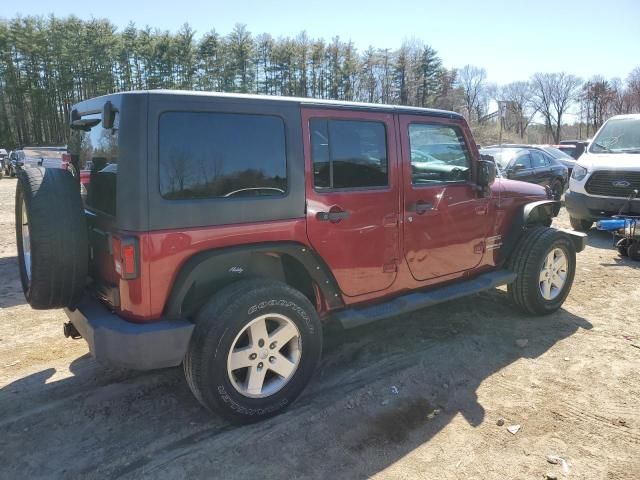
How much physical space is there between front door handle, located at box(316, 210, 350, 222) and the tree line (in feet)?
150

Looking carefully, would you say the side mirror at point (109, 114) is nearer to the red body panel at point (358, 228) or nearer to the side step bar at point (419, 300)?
the red body panel at point (358, 228)

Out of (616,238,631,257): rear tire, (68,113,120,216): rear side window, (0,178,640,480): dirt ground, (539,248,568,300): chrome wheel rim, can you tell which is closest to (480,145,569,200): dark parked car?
(616,238,631,257): rear tire

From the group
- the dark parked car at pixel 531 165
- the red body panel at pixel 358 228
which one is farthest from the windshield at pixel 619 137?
the red body panel at pixel 358 228

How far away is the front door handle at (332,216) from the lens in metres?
3.20

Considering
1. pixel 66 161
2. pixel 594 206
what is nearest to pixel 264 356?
pixel 66 161

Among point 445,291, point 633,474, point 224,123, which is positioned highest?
point 224,123

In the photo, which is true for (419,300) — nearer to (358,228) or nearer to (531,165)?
(358,228)

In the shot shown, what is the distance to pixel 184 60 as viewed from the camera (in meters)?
53.0

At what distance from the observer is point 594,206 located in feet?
28.3

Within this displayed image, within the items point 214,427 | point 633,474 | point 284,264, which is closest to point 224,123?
point 284,264

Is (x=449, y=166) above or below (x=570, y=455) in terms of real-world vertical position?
above

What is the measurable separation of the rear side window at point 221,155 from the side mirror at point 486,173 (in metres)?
1.97

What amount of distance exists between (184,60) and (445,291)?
181ft

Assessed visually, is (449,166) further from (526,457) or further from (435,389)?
(526,457)
